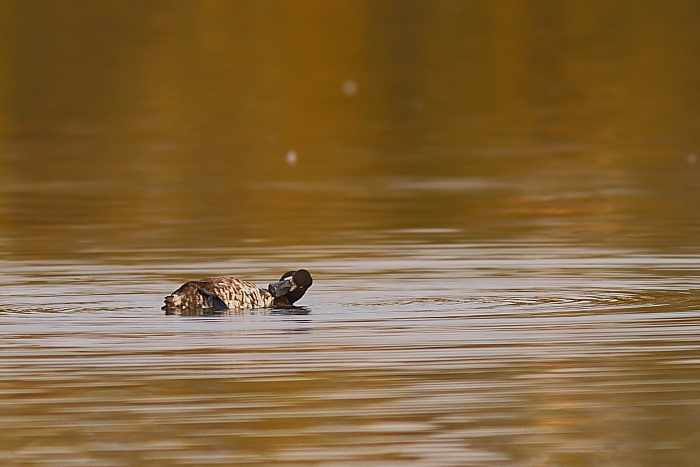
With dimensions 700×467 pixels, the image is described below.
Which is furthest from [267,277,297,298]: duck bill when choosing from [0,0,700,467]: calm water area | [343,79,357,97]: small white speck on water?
[343,79,357,97]: small white speck on water

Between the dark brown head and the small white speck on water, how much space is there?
3104 centimetres

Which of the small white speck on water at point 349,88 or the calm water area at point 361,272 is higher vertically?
the small white speck on water at point 349,88

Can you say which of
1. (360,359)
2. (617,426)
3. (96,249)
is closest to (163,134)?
(96,249)

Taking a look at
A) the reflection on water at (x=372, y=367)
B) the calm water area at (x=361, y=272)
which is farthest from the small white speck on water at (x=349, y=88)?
the reflection on water at (x=372, y=367)

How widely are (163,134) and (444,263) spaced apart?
1949cm

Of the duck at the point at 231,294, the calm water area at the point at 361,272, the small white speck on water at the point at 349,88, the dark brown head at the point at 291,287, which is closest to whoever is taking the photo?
the calm water area at the point at 361,272

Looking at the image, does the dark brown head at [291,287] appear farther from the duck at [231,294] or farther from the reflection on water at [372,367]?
the reflection on water at [372,367]

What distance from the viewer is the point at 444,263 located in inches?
626

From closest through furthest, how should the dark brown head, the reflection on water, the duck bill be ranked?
the reflection on water → the dark brown head → the duck bill

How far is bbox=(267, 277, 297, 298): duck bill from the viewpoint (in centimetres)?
1334

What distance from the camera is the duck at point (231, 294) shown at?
42.8 ft

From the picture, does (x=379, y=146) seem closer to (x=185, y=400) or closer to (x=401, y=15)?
(x=185, y=400)

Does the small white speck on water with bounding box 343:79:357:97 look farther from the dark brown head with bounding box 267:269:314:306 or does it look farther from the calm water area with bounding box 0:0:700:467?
the dark brown head with bounding box 267:269:314:306

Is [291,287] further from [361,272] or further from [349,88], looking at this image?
[349,88]
